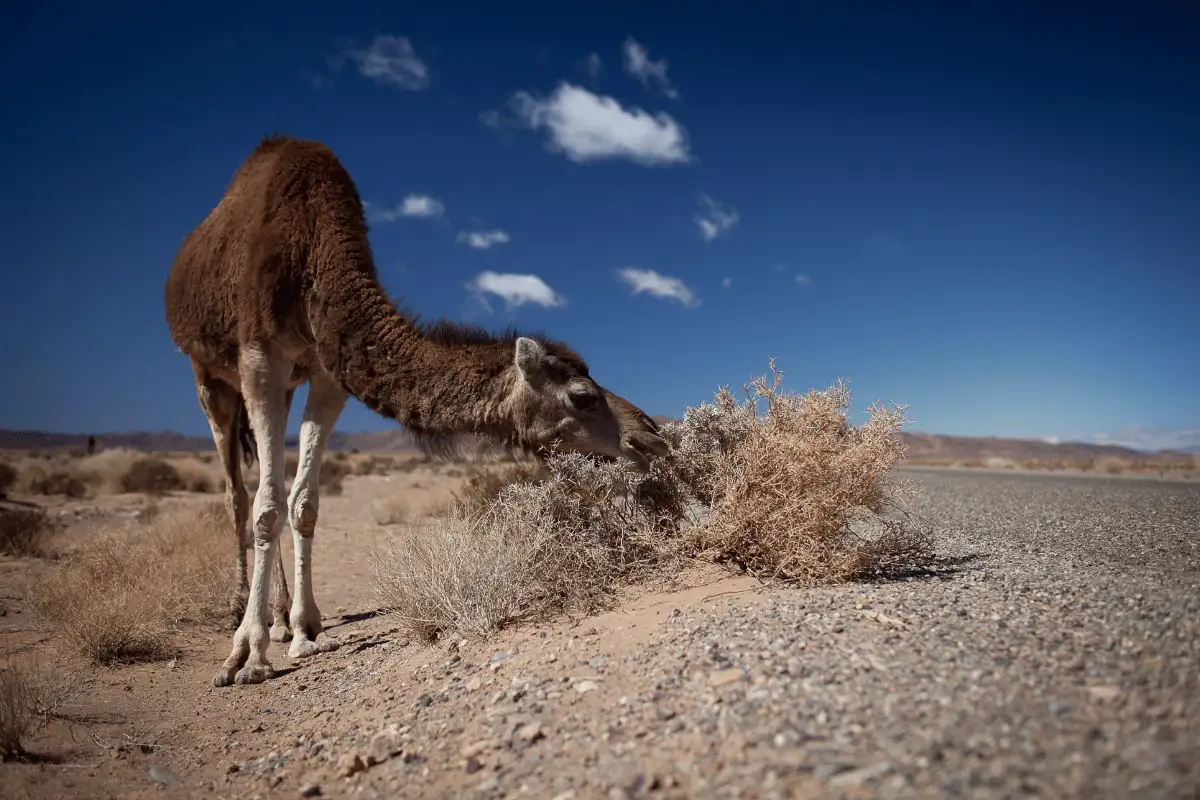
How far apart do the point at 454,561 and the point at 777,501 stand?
2.46 metres

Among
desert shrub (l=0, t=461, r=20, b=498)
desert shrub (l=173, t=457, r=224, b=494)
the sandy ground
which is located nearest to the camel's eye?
the sandy ground

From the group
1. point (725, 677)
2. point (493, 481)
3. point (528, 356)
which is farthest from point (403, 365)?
point (725, 677)

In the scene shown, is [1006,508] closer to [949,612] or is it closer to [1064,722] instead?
[949,612]

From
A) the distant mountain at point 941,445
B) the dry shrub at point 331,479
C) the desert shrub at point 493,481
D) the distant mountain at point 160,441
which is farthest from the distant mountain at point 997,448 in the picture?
the desert shrub at point 493,481

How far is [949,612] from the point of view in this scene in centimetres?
373

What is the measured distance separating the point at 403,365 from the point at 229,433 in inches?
140

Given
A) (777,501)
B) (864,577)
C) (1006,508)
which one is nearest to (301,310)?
(777,501)

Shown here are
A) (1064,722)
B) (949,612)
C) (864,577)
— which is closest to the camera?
(1064,722)

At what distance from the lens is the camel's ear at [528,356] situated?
540 cm

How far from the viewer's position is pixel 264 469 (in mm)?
6008

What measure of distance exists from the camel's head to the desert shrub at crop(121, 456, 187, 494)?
20577mm

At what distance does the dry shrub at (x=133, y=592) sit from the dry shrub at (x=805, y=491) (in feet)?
17.0

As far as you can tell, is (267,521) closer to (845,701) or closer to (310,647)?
(310,647)

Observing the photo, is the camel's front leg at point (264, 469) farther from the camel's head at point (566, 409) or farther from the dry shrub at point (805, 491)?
the dry shrub at point (805, 491)
